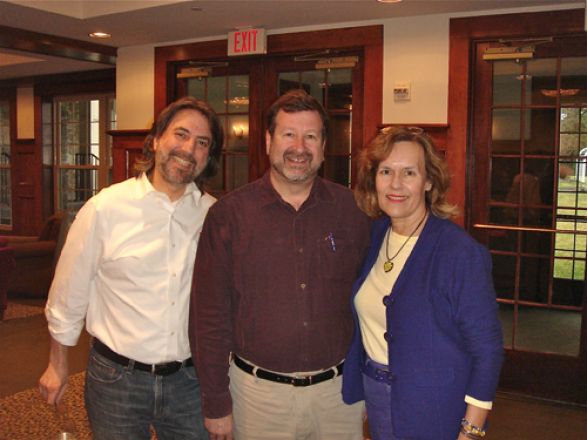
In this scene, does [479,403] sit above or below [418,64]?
below

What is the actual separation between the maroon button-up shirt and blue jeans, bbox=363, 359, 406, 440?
0.15m

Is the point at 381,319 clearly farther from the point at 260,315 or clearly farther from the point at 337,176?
the point at 337,176

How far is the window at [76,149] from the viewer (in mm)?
7918

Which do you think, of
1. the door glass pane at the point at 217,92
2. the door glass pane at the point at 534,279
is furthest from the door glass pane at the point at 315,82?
the door glass pane at the point at 534,279

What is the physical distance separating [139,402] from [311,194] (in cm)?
86

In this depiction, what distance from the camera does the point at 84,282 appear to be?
2039 millimetres

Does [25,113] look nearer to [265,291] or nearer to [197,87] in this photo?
[197,87]

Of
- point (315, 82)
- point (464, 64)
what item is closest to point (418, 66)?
point (464, 64)

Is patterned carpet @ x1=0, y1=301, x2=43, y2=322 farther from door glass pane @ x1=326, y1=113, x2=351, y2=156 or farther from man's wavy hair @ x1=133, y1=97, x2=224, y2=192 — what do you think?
man's wavy hair @ x1=133, y1=97, x2=224, y2=192

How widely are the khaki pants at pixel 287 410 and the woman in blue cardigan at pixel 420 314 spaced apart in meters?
0.08

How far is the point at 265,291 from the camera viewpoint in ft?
6.49

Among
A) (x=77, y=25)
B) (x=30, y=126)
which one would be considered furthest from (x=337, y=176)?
(x=30, y=126)

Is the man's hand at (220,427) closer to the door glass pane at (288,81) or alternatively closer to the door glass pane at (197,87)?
the door glass pane at (288,81)

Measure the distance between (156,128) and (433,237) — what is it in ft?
3.28
